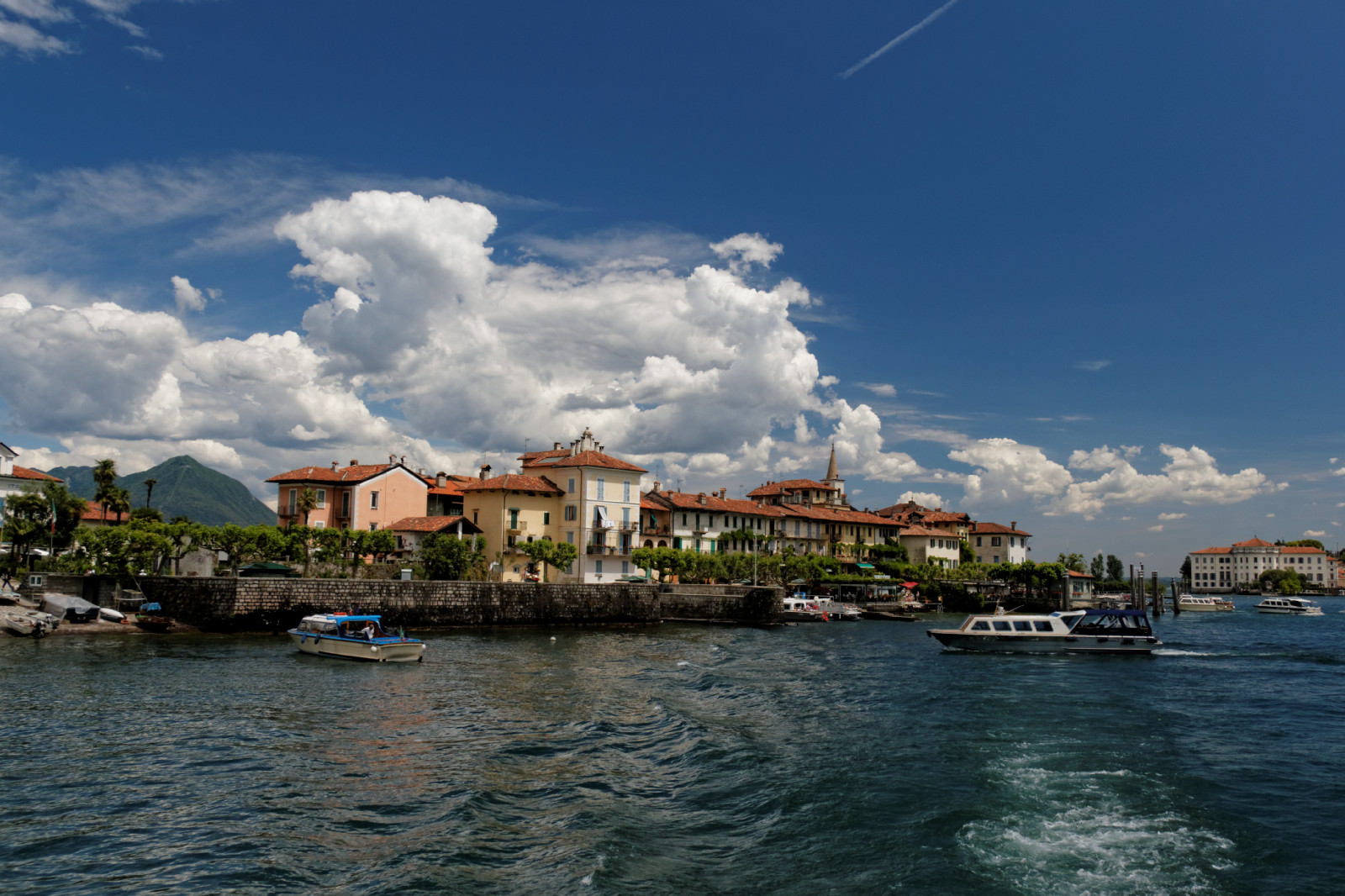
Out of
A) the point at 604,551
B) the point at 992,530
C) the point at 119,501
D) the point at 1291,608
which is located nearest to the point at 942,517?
the point at 992,530

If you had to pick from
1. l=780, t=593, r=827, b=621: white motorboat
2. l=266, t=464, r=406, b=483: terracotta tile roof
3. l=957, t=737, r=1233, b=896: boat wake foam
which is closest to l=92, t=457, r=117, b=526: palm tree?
l=266, t=464, r=406, b=483: terracotta tile roof

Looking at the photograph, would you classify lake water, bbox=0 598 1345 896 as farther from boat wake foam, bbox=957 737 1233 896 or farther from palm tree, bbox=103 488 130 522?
palm tree, bbox=103 488 130 522

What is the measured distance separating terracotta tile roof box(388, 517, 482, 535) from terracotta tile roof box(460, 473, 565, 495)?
3.71 m

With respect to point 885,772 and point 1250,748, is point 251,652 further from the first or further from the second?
point 1250,748

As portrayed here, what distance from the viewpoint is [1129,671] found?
128ft

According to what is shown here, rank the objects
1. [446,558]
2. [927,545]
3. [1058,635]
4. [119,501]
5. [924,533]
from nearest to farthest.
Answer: [1058,635], [446,558], [119,501], [927,545], [924,533]

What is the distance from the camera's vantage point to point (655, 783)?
18.7m

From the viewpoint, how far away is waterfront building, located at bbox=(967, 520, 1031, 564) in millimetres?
136250

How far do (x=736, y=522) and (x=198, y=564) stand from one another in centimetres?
5977

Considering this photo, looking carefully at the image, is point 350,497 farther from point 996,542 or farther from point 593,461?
point 996,542

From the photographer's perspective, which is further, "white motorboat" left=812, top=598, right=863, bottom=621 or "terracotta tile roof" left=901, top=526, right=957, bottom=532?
"terracotta tile roof" left=901, top=526, right=957, bottom=532

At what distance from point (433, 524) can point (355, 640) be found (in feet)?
126

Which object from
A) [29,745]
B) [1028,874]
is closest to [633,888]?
[1028,874]

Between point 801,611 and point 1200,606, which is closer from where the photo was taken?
point 801,611
